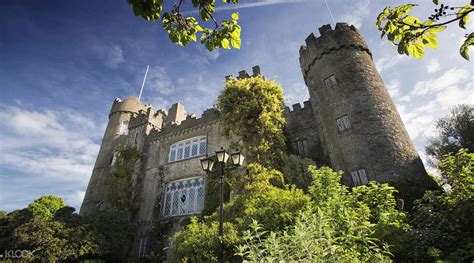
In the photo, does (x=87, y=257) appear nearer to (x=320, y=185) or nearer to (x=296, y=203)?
(x=296, y=203)

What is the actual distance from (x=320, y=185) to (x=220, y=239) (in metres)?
3.61

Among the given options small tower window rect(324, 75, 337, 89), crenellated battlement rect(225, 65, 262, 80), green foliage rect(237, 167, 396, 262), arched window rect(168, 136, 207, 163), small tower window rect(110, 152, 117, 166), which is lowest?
green foliage rect(237, 167, 396, 262)

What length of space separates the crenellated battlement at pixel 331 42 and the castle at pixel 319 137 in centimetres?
7

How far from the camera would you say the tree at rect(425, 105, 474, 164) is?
63.3 feet

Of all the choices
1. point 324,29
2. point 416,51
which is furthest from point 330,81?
point 416,51

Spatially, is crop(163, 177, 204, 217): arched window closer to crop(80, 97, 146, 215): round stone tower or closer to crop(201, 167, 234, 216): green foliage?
crop(201, 167, 234, 216): green foliage

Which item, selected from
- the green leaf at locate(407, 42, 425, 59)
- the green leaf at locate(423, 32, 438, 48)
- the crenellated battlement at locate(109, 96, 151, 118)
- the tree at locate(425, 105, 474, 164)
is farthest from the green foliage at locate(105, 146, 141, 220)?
the tree at locate(425, 105, 474, 164)

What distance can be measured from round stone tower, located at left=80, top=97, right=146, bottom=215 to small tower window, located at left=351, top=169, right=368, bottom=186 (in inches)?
775

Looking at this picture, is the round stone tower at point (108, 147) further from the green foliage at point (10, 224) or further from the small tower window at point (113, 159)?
the green foliage at point (10, 224)

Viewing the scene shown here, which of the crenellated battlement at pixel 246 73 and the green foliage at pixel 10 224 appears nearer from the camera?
the green foliage at pixel 10 224

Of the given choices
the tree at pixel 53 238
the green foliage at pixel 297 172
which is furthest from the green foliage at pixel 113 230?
the green foliage at pixel 297 172

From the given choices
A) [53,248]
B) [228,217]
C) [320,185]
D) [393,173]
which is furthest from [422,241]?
[53,248]

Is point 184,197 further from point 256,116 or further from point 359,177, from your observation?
point 359,177

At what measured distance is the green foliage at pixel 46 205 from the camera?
37219 mm
